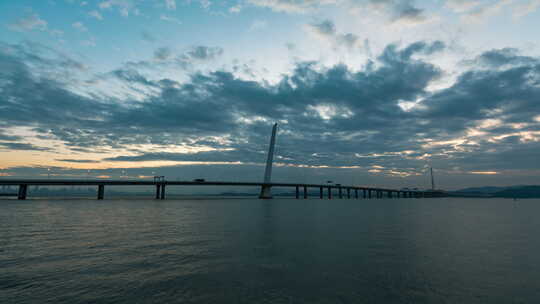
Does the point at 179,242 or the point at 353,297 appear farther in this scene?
the point at 179,242

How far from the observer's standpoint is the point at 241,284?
1241 cm

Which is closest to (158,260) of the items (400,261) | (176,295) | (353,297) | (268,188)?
(176,295)

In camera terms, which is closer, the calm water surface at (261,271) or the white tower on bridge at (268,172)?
the calm water surface at (261,271)

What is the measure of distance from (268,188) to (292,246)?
15859 centimetres

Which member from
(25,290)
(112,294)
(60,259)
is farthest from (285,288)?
(60,259)

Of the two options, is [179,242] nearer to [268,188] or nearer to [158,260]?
[158,260]

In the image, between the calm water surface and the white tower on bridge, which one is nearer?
the calm water surface

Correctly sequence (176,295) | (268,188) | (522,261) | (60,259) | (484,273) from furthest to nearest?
1. (268,188)
2. (522,261)
3. (60,259)
4. (484,273)
5. (176,295)

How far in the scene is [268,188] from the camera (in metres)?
180

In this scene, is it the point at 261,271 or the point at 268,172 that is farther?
the point at 268,172

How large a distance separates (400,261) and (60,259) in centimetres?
1873

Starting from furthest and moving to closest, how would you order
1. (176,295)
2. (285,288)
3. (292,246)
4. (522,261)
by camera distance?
(292,246) < (522,261) < (285,288) < (176,295)

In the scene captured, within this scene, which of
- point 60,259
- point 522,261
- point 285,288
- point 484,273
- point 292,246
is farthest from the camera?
point 292,246

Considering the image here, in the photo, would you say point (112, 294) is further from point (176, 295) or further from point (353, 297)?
point (353, 297)
